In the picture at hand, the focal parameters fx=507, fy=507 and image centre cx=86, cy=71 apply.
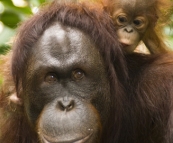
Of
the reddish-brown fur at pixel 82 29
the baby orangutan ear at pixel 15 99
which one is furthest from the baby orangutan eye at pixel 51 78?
the baby orangutan ear at pixel 15 99

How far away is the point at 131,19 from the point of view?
3.75 meters

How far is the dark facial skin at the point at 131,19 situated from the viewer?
3620 mm

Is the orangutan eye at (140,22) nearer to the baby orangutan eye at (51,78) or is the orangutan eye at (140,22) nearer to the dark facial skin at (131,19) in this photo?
the dark facial skin at (131,19)

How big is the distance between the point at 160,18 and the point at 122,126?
1.19 m

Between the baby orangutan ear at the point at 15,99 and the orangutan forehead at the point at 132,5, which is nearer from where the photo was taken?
the baby orangutan ear at the point at 15,99

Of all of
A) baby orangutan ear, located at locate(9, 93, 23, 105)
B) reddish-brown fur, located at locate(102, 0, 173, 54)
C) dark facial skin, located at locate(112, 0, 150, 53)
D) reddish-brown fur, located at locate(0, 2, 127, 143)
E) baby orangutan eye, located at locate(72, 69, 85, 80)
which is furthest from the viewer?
reddish-brown fur, located at locate(102, 0, 173, 54)

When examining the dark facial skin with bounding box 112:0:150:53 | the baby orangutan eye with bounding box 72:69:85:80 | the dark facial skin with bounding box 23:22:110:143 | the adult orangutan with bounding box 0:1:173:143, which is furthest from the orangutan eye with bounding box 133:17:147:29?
the baby orangutan eye with bounding box 72:69:85:80

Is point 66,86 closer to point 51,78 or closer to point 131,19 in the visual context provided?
point 51,78

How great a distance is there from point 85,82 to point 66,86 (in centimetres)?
12

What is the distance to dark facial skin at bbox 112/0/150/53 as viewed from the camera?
143 inches

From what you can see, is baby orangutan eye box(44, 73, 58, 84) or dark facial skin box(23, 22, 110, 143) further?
baby orangutan eye box(44, 73, 58, 84)

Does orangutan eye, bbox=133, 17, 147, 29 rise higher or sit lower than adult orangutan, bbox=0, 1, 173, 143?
higher

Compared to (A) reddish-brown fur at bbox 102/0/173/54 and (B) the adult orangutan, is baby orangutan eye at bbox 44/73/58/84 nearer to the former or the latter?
(B) the adult orangutan

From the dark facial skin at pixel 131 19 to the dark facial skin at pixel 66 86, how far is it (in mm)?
545
